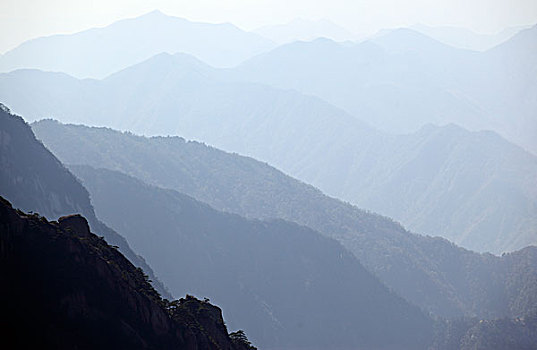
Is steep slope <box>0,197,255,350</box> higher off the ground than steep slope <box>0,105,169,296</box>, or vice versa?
steep slope <box>0,105,169,296</box>

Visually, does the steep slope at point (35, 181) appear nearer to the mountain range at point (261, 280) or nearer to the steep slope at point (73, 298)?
the mountain range at point (261, 280)

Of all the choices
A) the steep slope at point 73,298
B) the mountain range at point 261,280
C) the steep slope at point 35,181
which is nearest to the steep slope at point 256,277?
the mountain range at point 261,280

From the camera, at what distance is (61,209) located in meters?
118

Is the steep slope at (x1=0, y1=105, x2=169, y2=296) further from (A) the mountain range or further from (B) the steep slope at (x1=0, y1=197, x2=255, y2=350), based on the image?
(B) the steep slope at (x1=0, y1=197, x2=255, y2=350)

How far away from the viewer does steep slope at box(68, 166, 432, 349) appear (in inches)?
6762

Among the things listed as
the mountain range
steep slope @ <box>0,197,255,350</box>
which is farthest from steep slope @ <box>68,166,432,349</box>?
steep slope @ <box>0,197,255,350</box>

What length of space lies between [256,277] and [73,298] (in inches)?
5406

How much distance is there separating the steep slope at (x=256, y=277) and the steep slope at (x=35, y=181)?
38659 mm

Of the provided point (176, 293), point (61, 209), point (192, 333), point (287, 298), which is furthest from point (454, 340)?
point (192, 333)

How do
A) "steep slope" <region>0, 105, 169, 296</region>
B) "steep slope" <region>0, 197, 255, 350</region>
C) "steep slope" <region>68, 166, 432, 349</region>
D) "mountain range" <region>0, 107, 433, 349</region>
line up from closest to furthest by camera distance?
"steep slope" <region>0, 197, 255, 350</region> → "steep slope" <region>0, 105, 169, 296</region> → "steep slope" <region>68, 166, 432, 349</region> → "mountain range" <region>0, 107, 433, 349</region>

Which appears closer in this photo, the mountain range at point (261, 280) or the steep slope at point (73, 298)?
the steep slope at point (73, 298)

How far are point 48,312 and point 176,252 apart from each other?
425 ft

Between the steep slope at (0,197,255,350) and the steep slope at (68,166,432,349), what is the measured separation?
111 meters

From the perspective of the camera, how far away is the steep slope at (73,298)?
46.7 metres
